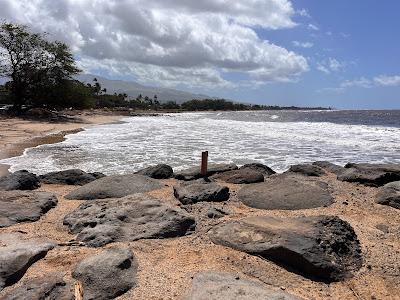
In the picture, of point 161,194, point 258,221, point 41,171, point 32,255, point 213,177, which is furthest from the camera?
point 41,171

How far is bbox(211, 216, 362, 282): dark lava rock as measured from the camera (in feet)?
15.4

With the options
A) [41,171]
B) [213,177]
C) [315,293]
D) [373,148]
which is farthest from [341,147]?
[315,293]

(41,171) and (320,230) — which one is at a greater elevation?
(320,230)

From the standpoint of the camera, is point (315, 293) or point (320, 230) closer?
point (315, 293)

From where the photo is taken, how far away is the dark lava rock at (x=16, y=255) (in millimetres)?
4383

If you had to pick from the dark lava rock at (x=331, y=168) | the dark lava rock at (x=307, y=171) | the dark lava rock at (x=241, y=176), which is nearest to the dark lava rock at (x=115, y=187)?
the dark lava rock at (x=241, y=176)

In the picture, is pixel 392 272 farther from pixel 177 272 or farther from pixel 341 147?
pixel 341 147

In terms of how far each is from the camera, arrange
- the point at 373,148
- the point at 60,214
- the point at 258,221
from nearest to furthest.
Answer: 1. the point at 258,221
2. the point at 60,214
3. the point at 373,148

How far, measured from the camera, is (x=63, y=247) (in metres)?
5.23

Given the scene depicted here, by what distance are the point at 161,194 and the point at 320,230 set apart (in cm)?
352

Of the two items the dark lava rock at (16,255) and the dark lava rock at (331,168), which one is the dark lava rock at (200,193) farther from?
the dark lava rock at (331,168)

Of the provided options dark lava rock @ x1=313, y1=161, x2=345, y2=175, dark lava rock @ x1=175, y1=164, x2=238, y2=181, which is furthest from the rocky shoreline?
dark lava rock @ x1=313, y1=161, x2=345, y2=175

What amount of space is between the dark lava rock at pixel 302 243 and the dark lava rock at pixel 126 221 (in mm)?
616

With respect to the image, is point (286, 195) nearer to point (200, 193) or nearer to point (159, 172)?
point (200, 193)
